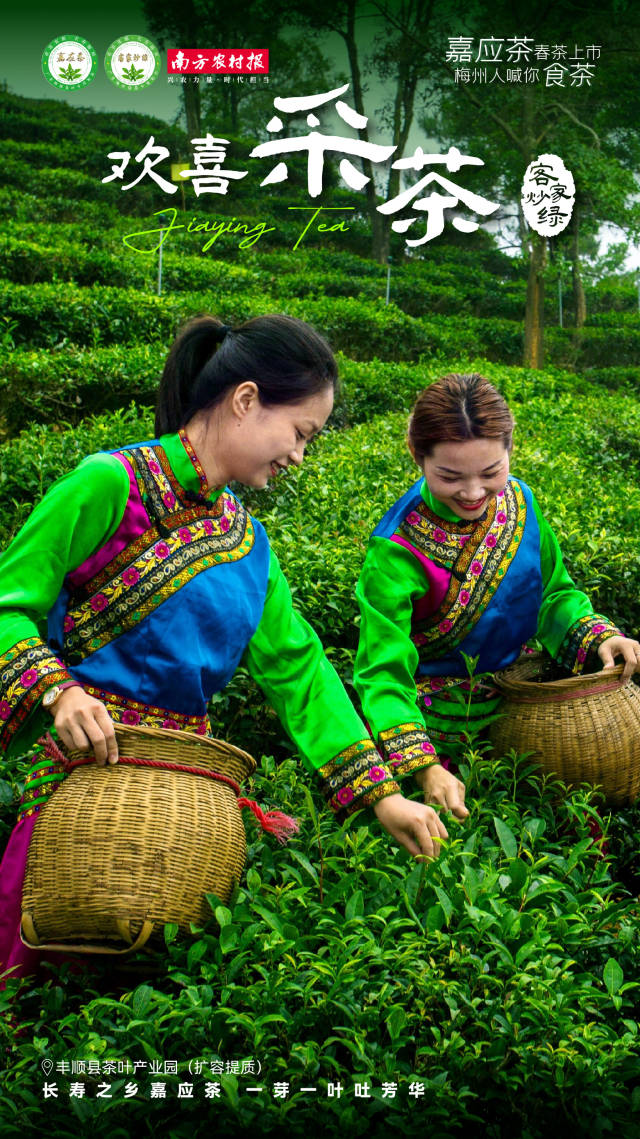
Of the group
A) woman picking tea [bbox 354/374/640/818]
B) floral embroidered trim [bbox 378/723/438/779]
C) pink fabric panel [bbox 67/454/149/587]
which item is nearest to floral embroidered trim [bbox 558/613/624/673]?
woman picking tea [bbox 354/374/640/818]

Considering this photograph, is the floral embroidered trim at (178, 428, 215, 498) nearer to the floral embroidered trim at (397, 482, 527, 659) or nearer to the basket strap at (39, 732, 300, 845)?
the basket strap at (39, 732, 300, 845)

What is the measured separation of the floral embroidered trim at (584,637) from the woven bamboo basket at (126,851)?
124cm

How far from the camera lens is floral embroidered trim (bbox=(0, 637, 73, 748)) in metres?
1.67

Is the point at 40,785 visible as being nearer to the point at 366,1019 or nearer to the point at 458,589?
the point at 366,1019

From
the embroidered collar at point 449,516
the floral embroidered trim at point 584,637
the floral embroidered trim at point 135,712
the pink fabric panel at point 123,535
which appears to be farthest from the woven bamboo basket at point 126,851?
the floral embroidered trim at point 584,637

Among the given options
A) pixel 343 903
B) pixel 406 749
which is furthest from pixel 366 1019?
pixel 406 749

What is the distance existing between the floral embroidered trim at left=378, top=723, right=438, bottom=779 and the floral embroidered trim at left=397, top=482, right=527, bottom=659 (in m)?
0.37

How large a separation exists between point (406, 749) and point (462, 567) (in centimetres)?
54

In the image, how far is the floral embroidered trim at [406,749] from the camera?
2.17 meters

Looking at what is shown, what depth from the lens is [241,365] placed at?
6.37ft

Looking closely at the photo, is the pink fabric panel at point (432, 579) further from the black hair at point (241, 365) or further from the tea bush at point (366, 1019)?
the tea bush at point (366, 1019)

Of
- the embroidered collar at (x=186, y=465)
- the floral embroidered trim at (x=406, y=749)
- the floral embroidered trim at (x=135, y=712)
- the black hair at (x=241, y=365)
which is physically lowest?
the floral embroidered trim at (x=406, y=749)

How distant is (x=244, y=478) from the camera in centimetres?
197

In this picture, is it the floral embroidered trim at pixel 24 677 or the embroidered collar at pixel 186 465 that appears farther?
the embroidered collar at pixel 186 465
